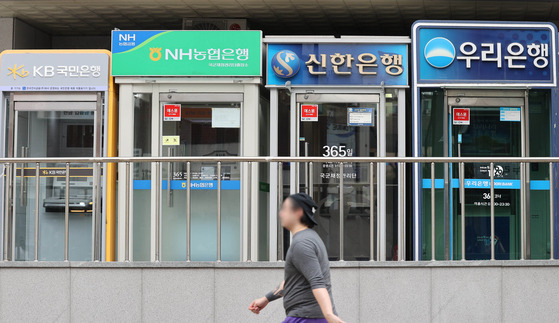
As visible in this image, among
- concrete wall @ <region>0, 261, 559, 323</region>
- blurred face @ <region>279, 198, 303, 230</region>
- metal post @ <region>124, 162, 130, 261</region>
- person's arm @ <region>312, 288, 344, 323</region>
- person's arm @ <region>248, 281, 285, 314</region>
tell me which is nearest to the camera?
person's arm @ <region>312, 288, 344, 323</region>

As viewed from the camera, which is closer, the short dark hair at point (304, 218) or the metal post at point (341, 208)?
the short dark hair at point (304, 218)

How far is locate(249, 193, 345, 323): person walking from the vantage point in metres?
4.71

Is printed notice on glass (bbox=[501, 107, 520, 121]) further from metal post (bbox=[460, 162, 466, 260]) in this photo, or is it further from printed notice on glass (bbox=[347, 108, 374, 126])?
metal post (bbox=[460, 162, 466, 260])

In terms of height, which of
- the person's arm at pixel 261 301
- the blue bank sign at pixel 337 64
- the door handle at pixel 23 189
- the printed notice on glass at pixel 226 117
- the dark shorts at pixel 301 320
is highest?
the blue bank sign at pixel 337 64

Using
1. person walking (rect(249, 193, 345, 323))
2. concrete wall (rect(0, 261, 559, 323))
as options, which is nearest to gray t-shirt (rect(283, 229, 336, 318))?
person walking (rect(249, 193, 345, 323))

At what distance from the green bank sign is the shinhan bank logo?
2024mm

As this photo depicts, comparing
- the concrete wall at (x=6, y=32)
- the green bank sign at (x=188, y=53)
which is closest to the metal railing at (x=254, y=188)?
the green bank sign at (x=188, y=53)

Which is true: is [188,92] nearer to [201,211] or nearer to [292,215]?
[201,211]

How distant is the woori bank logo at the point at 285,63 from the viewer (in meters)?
9.59

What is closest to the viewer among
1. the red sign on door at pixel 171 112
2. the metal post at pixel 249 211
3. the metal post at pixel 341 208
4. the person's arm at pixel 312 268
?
the person's arm at pixel 312 268

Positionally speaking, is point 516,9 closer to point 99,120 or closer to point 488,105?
point 488,105

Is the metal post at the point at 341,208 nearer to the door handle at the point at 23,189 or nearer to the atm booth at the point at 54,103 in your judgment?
the door handle at the point at 23,189

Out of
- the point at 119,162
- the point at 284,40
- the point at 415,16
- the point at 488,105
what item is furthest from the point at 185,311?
the point at 415,16

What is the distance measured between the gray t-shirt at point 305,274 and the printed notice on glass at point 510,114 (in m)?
5.24
